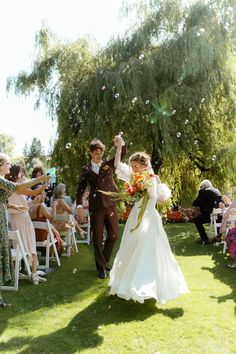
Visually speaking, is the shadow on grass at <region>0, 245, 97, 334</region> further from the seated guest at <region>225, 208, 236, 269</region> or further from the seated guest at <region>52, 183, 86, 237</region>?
the seated guest at <region>225, 208, 236, 269</region>

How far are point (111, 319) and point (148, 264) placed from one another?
0.79m

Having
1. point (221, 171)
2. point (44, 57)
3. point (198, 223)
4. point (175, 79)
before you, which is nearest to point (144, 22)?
point (175, 79)

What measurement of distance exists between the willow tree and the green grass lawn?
7743 millimetres

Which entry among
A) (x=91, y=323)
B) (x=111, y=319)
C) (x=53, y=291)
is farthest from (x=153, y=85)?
(x=91, y=323)

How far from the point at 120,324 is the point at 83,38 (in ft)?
42.6

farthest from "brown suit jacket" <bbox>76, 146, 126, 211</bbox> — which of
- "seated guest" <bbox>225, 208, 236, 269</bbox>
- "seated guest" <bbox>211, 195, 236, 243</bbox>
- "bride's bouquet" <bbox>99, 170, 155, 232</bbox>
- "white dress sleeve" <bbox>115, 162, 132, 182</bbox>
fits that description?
"seated guest" <bbox>211, 195, 236, 243</bbox>

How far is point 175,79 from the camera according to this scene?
46.0 feet

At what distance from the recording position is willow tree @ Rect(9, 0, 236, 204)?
1380 cm

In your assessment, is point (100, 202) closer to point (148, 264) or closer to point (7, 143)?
point (148, 264)

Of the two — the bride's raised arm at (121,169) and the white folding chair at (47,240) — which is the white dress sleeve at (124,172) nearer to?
the bride's raised arm at (121,169)

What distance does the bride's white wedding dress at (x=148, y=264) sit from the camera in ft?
16.8

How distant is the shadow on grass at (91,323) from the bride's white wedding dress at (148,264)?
0.20 meters

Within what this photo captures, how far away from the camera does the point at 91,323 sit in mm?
4852

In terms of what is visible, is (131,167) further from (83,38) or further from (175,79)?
(83,38)
